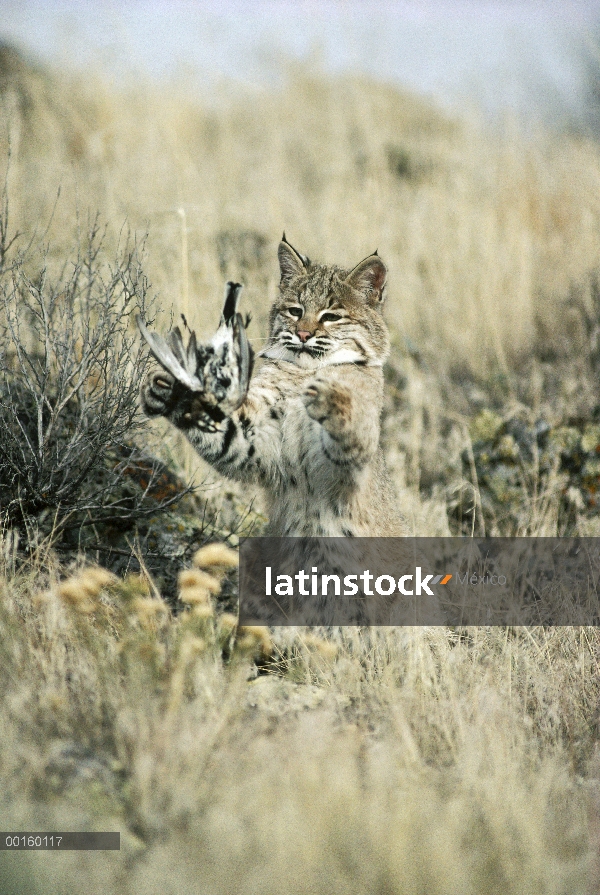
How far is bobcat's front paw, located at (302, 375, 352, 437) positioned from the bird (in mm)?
289

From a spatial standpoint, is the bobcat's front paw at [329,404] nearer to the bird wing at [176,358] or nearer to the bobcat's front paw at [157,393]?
the bird wing at [176,358]

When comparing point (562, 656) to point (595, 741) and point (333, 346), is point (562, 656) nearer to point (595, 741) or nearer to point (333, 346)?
point (595, 741)

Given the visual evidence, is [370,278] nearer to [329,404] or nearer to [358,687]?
[329,404]

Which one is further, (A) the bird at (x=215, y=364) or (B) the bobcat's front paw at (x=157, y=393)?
(B) the bobcat's front paw at (x=157, y=393)

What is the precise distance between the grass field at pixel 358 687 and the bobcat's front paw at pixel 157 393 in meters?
0.80

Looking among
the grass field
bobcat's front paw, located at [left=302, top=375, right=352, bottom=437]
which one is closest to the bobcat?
bobcat's front paw, located at [left=302, top=375, right=352, bottom=437]

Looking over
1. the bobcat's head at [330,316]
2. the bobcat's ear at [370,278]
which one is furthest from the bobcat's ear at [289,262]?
the bobcat's ear at [370,278]

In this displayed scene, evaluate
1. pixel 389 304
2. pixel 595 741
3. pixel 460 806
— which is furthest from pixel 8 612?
pixel 389 304

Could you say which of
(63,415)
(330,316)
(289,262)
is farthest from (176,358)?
(63,415)

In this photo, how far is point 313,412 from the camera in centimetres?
372

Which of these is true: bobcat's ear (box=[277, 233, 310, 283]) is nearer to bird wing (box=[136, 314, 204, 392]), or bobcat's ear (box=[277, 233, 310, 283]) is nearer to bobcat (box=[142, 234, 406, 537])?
bobcat (box=[142, 234, 406, 537])

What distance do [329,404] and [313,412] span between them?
78 mm

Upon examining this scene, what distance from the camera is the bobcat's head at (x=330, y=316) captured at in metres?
4.47

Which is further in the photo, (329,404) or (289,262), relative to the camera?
(289,262)
